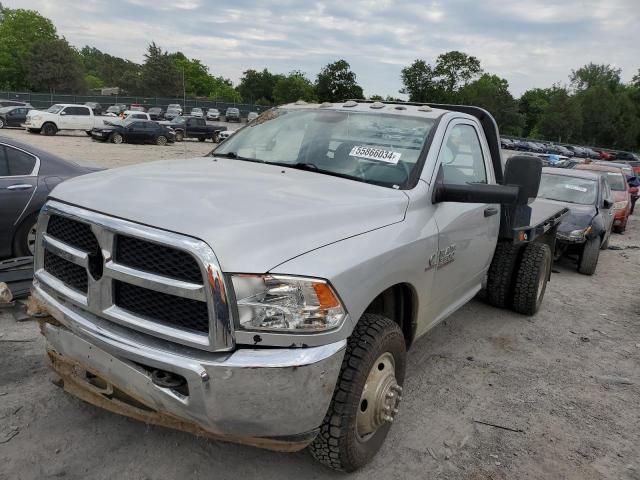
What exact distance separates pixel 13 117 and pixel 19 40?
52637mm

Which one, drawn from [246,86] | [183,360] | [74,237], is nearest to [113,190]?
[74,237]

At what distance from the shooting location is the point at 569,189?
380 inches

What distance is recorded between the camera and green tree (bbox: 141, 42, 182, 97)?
7856 cm

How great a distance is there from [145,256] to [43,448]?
1.43 m

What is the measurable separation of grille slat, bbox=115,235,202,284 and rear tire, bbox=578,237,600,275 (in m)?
7.64

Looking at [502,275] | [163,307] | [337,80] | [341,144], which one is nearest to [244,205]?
[163,307]

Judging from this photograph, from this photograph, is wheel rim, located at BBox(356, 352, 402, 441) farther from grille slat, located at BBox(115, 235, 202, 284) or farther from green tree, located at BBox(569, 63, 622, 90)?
Result: green tree, located at BBox(569, 63, 622, 90)

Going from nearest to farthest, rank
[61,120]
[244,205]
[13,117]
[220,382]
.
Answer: [220,382] < [244,205] < [61,120] < [13,117]

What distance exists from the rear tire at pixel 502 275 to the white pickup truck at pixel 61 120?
89.8ft

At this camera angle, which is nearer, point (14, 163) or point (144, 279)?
point (144, 279)

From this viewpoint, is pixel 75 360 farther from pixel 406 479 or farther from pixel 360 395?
pixel 406 479

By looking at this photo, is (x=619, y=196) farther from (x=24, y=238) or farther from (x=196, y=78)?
(x=196, y=78)

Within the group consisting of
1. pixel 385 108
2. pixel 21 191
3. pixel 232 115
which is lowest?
pixel 232 115

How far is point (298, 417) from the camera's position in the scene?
2211 millimetres
